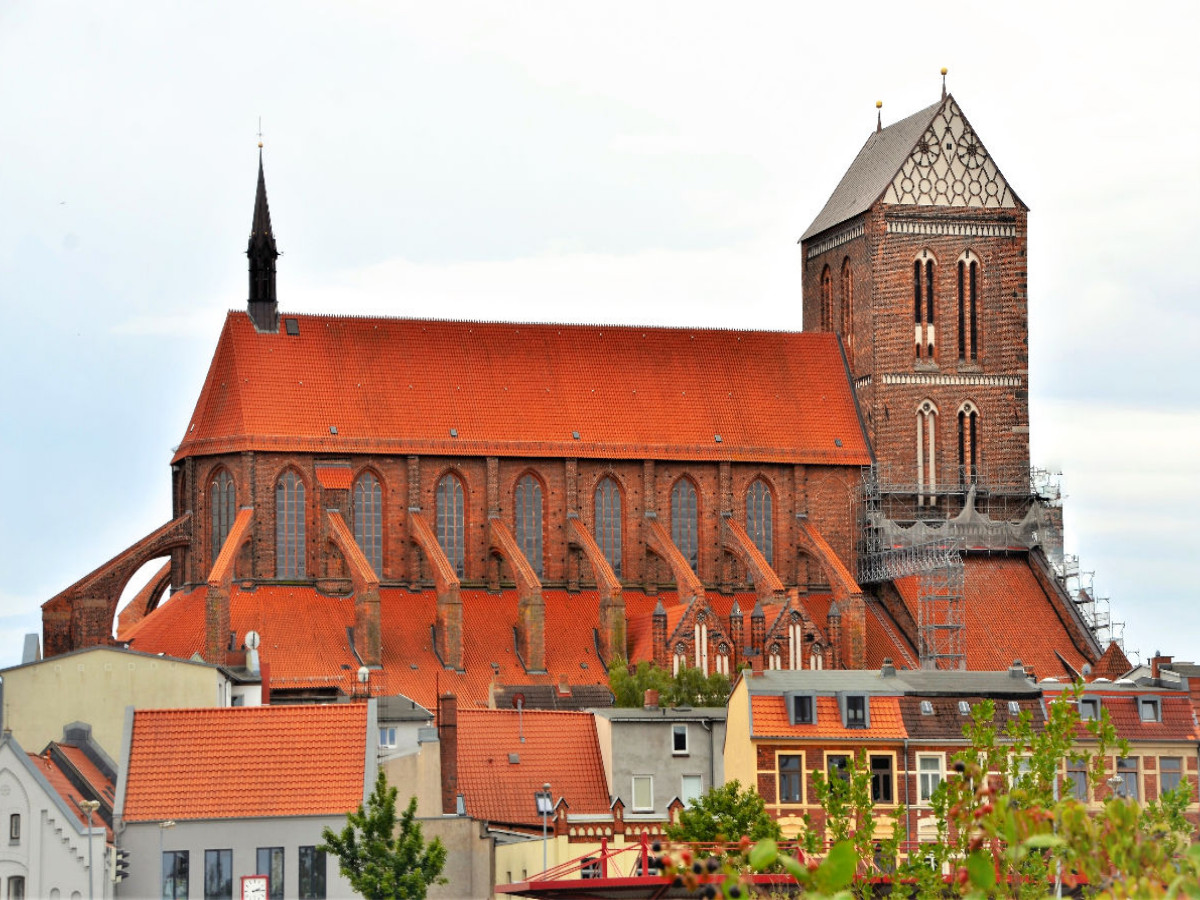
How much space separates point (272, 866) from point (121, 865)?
9.68 ft

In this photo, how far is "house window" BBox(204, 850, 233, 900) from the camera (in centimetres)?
4784

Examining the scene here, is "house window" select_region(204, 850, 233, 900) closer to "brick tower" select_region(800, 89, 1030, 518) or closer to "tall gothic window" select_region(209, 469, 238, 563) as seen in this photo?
"tall gothic window" select_region(209, 469, 238, 563)

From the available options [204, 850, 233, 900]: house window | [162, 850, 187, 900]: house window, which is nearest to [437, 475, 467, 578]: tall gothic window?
[204, 850, 233, 900]: house window

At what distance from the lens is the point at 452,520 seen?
275ft

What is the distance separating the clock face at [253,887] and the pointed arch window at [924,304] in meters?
45.7

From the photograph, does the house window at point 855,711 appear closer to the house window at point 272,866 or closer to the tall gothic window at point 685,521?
the house window at point 272,866

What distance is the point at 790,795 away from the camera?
2126 inches

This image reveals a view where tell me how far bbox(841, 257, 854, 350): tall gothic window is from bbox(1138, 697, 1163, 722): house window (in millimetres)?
34556

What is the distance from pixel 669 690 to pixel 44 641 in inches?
825

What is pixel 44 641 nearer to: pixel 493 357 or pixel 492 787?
pixel 493 357

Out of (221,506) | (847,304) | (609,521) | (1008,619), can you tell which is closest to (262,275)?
(221,506)

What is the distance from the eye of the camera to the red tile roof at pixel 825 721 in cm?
5428

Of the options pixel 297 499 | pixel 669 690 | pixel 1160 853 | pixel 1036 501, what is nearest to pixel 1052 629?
pixel 1036 501

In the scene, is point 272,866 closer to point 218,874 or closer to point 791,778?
point 218,874
